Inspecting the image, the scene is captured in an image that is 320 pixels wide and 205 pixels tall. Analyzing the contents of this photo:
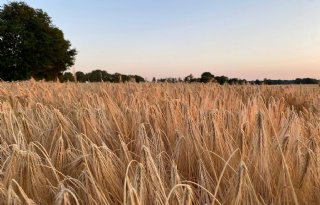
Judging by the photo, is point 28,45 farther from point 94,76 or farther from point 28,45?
point 94,76

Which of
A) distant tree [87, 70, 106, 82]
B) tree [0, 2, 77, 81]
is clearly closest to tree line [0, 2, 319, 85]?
tree [0, 2, 77, 81]

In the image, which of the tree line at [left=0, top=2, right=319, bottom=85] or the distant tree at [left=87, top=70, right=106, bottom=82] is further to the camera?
the tree line at [left=0, top=2, right=319, bottom=85]

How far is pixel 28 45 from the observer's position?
4009 cm

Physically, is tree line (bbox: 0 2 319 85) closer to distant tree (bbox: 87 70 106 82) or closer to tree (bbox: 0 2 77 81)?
tree (bbox: 0 2 77 81)

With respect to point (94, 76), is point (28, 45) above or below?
above

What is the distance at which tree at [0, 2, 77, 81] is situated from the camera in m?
39.9

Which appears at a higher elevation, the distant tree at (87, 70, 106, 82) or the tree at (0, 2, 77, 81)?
the tree at (0, 2, 77, 81)

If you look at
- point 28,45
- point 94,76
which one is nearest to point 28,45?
point 28,45

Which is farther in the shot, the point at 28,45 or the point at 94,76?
the point at 28,45

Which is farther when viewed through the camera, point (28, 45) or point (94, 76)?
point (28, 45)

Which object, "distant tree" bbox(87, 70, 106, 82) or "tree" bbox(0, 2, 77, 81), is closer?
"distant tree" bbox(87, 70, 106, 82)

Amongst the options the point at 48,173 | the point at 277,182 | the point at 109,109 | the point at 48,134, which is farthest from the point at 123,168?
the point at 109,109

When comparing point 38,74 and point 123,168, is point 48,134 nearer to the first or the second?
point 123,168

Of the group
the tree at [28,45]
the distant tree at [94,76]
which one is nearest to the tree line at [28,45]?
the tree at [28,45]
